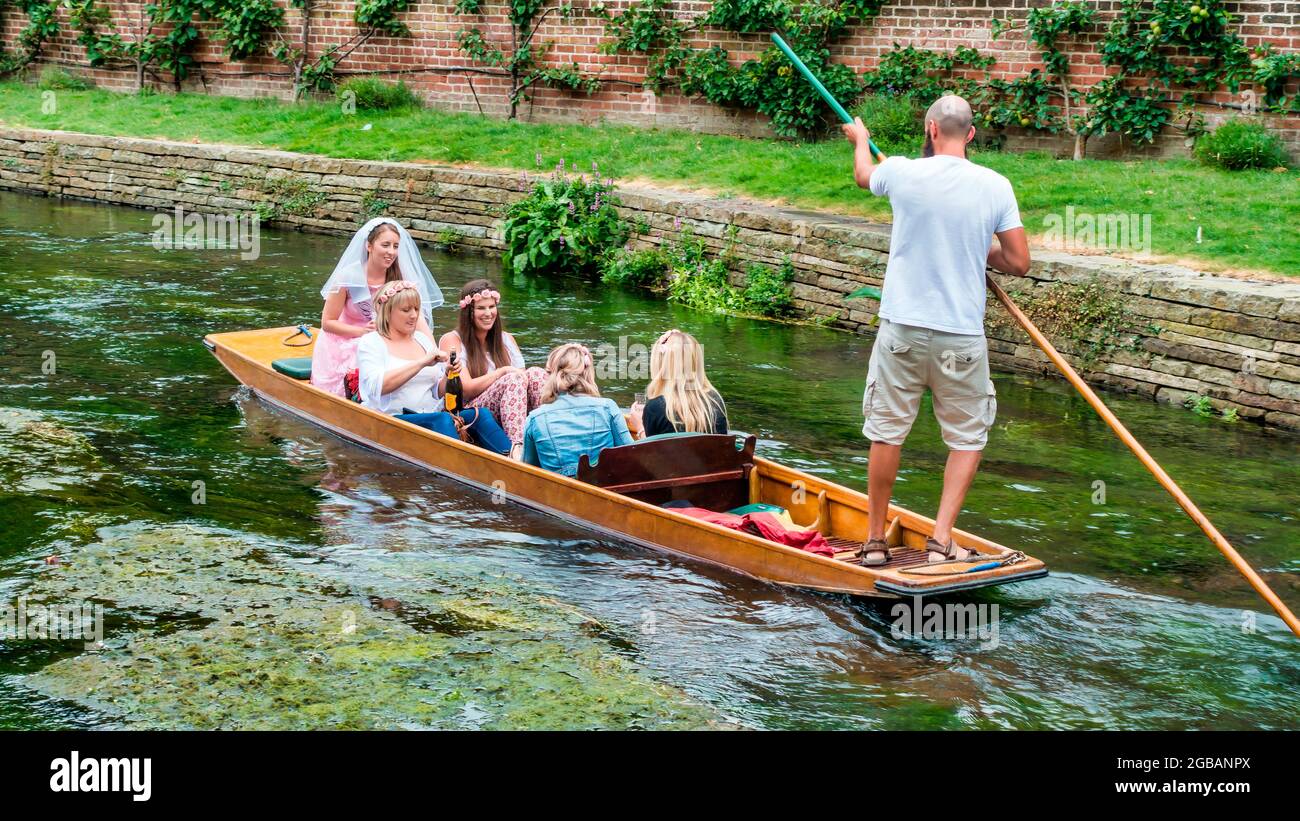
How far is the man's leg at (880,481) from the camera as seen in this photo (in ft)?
18.8

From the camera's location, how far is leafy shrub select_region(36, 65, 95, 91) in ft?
69.9

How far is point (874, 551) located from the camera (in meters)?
5.88

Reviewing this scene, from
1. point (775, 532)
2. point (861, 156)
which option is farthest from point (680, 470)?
point (861, 156)

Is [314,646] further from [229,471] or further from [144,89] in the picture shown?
[144,89]

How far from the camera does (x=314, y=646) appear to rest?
5492mm

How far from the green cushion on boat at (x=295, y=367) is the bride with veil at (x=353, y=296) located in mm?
132

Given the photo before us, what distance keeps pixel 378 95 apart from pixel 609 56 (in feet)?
11.0

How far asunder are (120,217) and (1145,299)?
12320 millimetres

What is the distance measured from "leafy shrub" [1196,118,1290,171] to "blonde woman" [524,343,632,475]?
7.40 m

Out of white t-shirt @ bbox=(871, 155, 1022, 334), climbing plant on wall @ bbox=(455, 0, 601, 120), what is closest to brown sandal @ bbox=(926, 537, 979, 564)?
white t-shirt @ bbox=(871, 155, 1022, 334)

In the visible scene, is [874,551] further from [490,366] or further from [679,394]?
[490,366]

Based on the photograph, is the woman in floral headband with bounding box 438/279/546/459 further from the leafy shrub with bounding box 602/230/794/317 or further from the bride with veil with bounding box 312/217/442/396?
the leafy shrub with bounding box 602/230/794/317

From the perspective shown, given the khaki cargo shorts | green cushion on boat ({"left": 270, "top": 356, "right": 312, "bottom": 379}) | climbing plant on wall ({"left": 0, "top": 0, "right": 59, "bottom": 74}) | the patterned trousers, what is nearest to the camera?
the khaki cargo shorts

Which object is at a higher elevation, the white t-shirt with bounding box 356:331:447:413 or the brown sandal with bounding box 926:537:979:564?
the white t-shirt with bounding box 356:331:447:413
